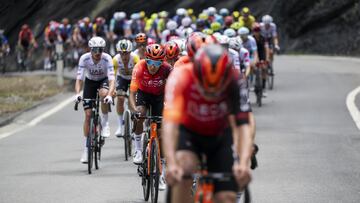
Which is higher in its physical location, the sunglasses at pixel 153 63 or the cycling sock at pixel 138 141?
the sunglasses at pixel 153 63

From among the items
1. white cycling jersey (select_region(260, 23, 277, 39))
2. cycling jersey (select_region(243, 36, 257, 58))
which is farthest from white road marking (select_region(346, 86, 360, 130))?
white cycling jersey (select_region(260, 23, 277, 39))

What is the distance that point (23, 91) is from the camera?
3200cm

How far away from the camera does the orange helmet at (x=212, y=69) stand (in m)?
7.46

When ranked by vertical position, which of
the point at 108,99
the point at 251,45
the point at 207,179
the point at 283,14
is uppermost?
the point at 283,14

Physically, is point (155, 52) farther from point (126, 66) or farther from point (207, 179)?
point (207, 179)

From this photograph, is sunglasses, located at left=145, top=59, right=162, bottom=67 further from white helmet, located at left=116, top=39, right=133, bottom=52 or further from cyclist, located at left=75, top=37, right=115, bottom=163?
white helmet, located at left=116, top=39, right=133, bottom=52

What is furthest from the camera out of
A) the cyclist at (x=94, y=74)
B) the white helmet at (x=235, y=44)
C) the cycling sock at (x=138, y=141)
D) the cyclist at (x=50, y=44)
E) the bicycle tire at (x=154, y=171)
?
the cyclist at (x=50, y=44)

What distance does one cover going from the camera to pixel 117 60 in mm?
17531

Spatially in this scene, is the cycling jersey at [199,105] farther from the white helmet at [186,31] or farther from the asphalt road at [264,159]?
the white helmet at [186,31]

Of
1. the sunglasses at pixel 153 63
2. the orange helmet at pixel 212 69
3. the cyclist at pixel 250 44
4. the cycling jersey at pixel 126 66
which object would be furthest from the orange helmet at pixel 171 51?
the cyclist at pixel 250 44

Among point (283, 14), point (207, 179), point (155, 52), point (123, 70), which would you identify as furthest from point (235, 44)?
point (283, 14)

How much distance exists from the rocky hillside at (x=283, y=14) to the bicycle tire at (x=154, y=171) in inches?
1320

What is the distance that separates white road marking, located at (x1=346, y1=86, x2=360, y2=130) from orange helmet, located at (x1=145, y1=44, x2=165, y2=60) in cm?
882

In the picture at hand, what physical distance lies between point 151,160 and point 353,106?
45.2ft
